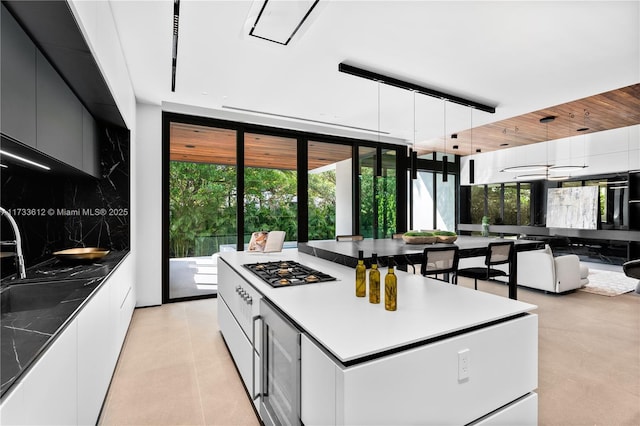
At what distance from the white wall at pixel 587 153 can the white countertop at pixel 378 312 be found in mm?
6075

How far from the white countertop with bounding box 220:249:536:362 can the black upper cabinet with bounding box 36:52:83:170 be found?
149 centimetres

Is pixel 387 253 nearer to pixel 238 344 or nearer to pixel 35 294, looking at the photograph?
pixel 238 344

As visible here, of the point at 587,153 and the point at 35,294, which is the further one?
the point at 587,153

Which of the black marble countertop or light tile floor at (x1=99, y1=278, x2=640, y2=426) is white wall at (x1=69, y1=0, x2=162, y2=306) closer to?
light tile floor at (x1=99, y1=278, x2=640, y2=426)

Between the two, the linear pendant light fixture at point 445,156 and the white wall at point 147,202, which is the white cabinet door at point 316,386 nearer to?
the white wall at point 147,202

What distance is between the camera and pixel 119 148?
363cm

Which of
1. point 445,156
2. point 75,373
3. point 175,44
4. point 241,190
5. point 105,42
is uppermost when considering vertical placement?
point 175,44

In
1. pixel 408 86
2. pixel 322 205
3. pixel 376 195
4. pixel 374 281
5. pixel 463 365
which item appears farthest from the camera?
pixel 376 195

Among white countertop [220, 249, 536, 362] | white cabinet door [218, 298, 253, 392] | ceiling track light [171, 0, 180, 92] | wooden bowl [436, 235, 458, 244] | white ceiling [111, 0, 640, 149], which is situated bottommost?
white cabinet door [218, 298, 253, 392]

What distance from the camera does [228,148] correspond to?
4824 millimetres

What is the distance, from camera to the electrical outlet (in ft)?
3.84

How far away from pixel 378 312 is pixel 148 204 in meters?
3.82

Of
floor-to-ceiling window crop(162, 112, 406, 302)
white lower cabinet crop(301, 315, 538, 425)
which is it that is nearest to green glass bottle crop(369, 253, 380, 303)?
white lower cabinet crop(301, 315, 538, 425)

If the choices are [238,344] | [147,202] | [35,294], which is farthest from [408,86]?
[35,294]
